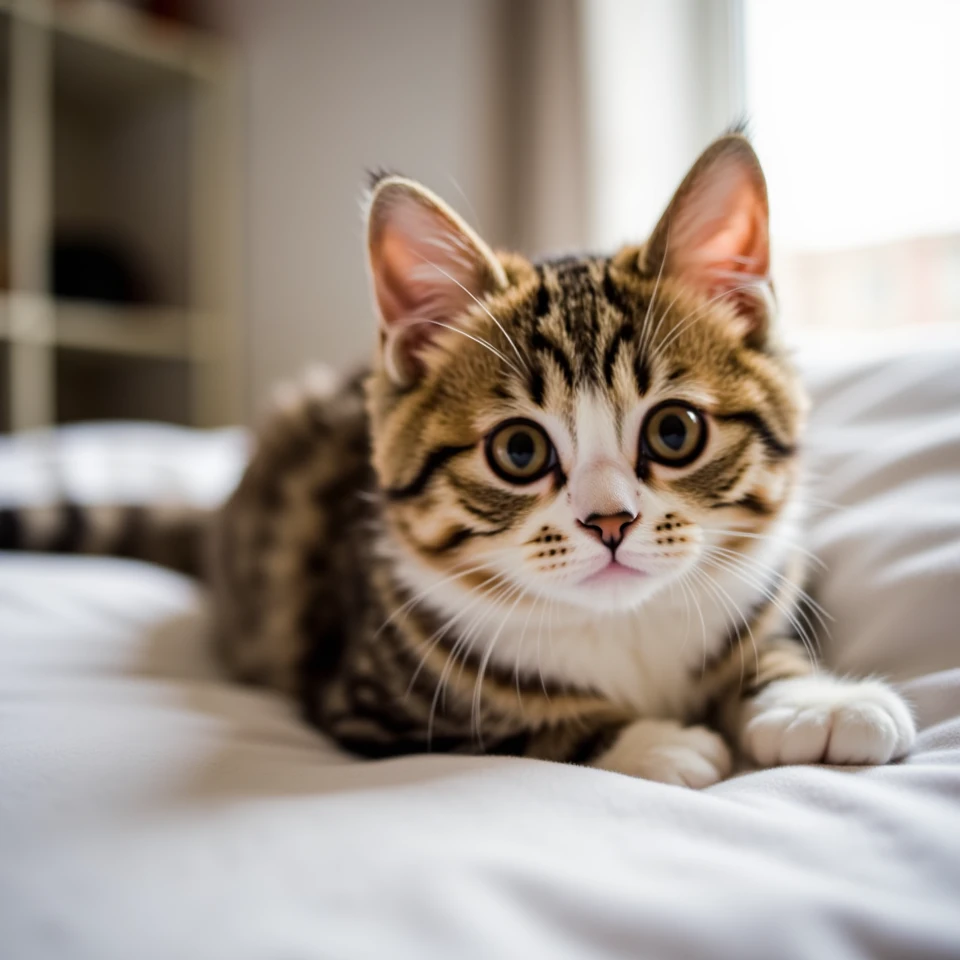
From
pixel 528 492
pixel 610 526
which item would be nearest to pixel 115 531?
pixel 528 492

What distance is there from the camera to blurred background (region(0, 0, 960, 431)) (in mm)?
1989

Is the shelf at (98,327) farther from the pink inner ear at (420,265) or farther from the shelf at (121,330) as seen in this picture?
the pink inner ear at (420,265)

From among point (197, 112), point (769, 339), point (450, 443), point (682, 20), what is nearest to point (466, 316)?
point (450, 443)

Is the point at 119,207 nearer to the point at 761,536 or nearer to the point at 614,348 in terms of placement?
the point at 614,348

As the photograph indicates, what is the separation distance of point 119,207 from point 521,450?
11.9 feet

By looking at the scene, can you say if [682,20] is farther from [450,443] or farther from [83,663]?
[83,663]

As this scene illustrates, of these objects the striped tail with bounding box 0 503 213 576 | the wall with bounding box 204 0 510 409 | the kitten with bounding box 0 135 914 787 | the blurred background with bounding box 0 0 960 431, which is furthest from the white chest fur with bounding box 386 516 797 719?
the wall with bounding box 204 0 510 409

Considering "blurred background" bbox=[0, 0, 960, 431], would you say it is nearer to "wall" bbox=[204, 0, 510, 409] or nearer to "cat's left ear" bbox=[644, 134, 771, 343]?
"wall" bbox=[204, 0, 510, 409]

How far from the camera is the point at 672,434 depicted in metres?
0.82

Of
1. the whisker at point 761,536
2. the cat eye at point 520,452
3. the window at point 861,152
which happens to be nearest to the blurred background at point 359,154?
the window at point 861,152

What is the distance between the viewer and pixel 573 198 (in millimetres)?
2270

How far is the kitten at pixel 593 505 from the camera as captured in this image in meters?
0.78

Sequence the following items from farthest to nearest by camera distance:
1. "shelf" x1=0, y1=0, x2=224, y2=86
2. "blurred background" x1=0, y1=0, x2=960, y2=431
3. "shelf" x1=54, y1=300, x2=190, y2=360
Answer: "shelf" x1=54, y1=300, x2=190, y2=360 < "shelf" x1=0, y1=0, x2=224, y2=86 < "blurred background" x1=0, y1=0, x2=960, y2=431

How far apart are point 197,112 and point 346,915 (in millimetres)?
3370
